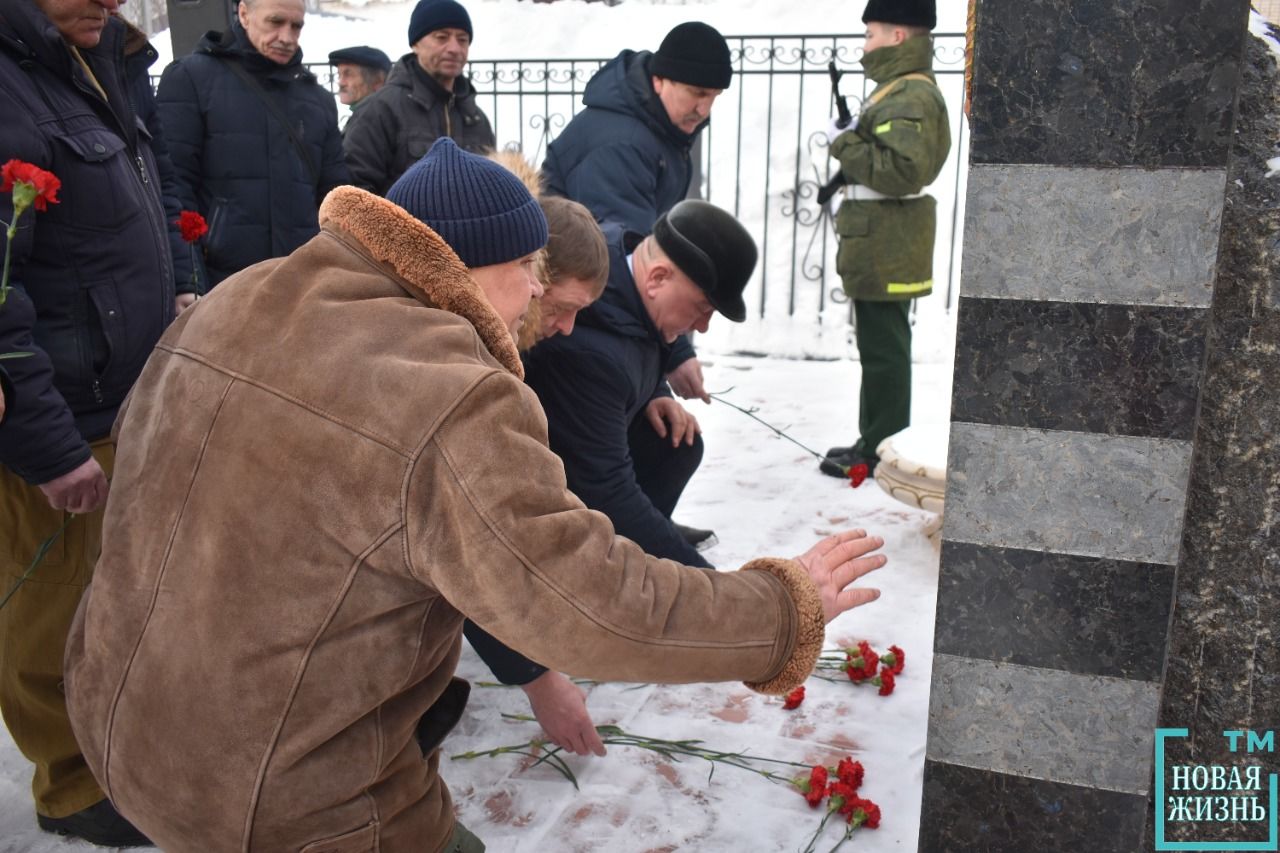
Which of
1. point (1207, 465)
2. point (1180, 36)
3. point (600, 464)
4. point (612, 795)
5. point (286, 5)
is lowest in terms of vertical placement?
point (612, 795)

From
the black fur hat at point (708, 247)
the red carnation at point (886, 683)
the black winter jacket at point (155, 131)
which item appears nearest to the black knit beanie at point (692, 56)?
the black fur hat at point (708, 247)

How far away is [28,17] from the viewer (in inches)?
89.4

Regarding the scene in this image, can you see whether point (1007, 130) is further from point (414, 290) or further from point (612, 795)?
point (612, 795)

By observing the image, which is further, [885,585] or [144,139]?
[885,585]

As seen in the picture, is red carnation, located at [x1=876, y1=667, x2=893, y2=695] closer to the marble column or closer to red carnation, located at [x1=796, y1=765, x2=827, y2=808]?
red carnation, located at [x1=796, y1=765, x2=827, y2=808]

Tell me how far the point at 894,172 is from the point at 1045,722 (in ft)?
10.6

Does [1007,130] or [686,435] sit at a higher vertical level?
[1007,130]

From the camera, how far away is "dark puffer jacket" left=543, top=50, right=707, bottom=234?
4.16 meters

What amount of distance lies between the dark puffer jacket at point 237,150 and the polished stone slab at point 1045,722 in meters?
2.61

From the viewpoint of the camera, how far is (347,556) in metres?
1.49

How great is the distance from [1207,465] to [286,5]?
3.11 metres

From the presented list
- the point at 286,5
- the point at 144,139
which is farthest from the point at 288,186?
the point at 144,139

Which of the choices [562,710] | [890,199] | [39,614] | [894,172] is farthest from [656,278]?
[890,199]

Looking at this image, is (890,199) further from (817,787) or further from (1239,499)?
(1239,499)
